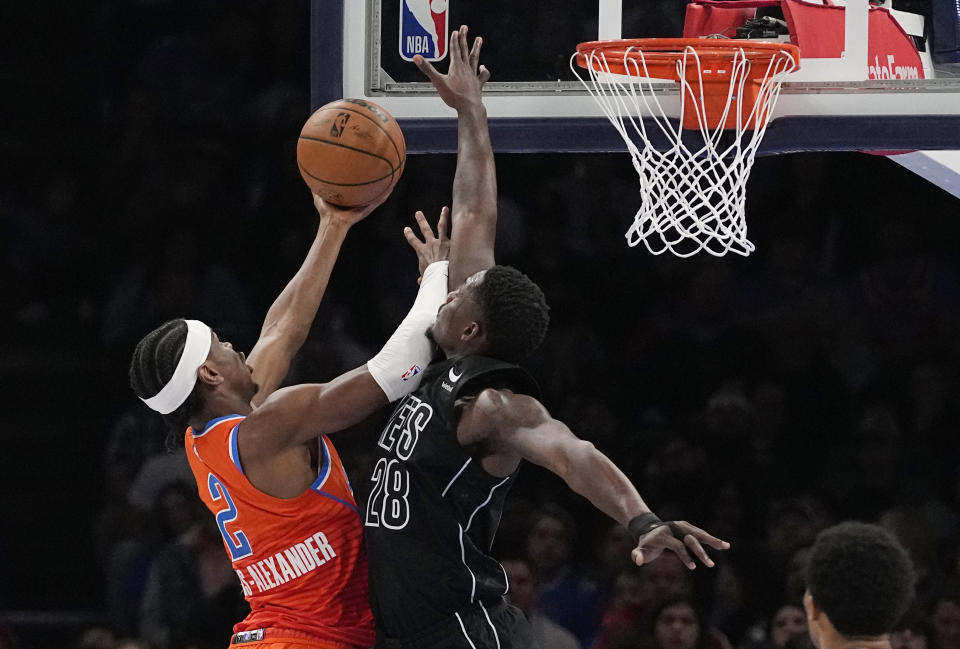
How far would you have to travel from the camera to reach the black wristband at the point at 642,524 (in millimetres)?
2695

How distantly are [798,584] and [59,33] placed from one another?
5.45 metres

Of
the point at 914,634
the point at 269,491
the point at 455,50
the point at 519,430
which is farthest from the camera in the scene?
the point at 914,634

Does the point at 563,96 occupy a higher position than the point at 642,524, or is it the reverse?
the point at 563,96

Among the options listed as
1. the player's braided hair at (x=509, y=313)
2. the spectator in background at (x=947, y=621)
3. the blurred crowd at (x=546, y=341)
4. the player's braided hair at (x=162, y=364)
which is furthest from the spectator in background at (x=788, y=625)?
the player's braided hair at (x=162, y=364)

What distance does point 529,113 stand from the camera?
4469mm

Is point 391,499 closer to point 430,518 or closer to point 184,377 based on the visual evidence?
point 430,518

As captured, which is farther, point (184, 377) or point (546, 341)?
point (546, 341)

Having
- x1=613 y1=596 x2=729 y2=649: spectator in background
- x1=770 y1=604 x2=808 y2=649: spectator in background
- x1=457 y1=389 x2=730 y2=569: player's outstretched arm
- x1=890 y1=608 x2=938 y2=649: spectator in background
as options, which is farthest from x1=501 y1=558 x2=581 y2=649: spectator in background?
x1=457 y1=389 x2=730 y2=569: player's outstretched arm

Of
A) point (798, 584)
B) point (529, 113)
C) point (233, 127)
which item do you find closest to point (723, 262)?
point (798, 584)

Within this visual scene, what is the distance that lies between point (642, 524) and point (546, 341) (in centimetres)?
403

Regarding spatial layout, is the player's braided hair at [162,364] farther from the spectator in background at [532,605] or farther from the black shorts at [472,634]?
the spectator in background at [532,605]

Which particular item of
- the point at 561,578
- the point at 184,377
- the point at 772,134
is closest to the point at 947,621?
the point at 561,578

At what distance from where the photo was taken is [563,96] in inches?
176

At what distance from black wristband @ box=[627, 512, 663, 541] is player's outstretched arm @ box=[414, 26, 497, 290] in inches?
50.7
